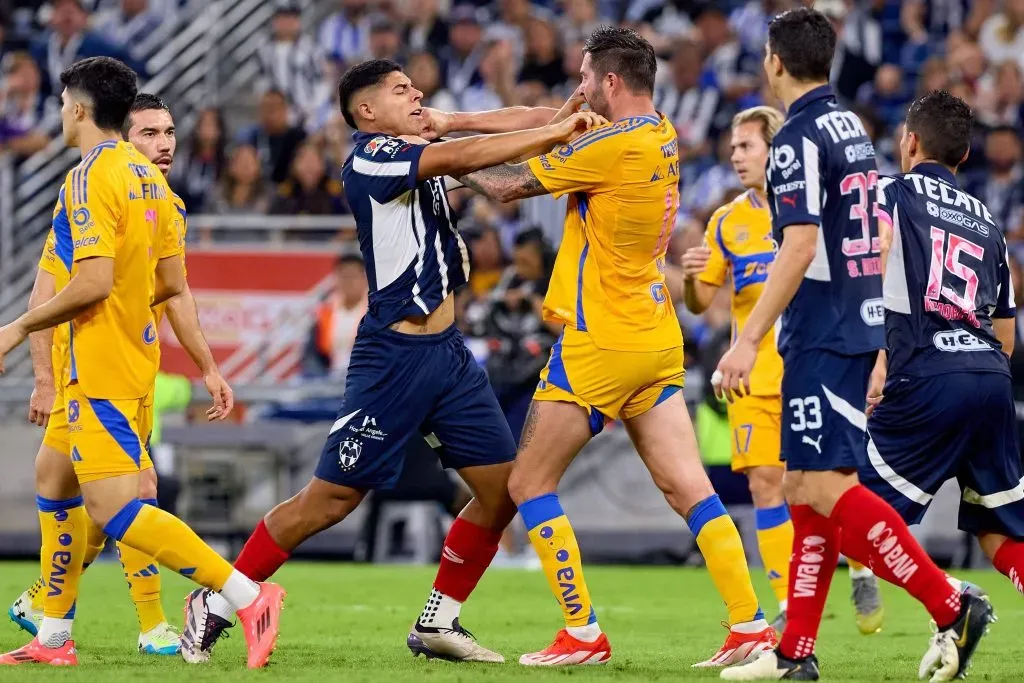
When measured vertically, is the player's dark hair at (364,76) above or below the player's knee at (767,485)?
above

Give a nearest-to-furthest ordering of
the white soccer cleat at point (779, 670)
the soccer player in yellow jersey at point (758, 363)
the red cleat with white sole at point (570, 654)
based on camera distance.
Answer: the white soccer cleat at point (779, 670)
the red cleat with white sole at point (570, 654)
the soccer player in yellow jersey at point (758, 363)

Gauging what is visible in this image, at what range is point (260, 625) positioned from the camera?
623 centimetres

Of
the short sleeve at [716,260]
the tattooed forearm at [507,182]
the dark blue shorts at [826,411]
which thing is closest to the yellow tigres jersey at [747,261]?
the short sleeve at [716,260]

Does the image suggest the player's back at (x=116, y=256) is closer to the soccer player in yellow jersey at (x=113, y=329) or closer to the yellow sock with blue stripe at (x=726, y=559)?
the soccer player in yellow jersey at (x=113, y=329)

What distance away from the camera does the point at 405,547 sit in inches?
572

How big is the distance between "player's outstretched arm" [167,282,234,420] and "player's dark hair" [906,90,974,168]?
3315 millimetres

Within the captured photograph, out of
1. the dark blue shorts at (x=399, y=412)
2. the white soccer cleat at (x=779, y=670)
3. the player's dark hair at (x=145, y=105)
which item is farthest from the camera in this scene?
the player's dark hair at (x=145, y=105)

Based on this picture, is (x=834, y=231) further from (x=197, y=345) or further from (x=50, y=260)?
(x=50, y=260)

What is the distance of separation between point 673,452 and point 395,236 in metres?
1.52

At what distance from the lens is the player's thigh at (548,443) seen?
661 cm

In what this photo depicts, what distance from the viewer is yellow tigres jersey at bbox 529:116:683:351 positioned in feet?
21.2

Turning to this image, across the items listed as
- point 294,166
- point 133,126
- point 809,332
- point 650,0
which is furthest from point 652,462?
point 650,0

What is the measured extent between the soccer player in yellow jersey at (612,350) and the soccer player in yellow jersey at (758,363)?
2010mm

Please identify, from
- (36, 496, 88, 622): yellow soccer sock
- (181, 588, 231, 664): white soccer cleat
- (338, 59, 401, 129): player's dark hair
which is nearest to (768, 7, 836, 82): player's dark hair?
(338, 59, 401, 129): player's dark hair
